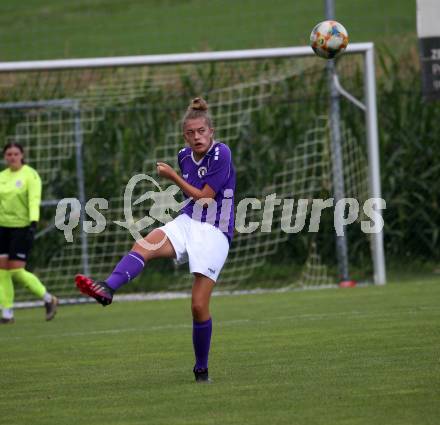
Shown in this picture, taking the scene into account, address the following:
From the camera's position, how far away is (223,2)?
132ft

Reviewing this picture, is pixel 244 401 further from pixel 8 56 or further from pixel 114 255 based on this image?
pixel 8 56

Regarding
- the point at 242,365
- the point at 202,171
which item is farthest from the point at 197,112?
the point at 242,365

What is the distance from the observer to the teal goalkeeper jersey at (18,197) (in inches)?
536

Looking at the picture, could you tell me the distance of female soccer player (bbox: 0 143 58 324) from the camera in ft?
44.5

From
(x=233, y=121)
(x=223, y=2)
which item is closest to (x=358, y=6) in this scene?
(x=223, y=2)

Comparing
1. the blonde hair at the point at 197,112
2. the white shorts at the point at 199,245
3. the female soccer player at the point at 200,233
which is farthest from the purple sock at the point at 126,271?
the blonde hair at the point at 197,112

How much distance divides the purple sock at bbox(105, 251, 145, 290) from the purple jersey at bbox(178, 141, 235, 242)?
50cm

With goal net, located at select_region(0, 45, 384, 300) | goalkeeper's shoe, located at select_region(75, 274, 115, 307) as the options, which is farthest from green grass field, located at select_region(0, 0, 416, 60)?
goalkeeper's shoe, located at select_region(75, 274, 115, 307)

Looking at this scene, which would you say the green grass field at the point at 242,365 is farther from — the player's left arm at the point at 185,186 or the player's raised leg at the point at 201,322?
the player's left arm at the point at 185,186

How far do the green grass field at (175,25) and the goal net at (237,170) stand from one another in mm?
11907

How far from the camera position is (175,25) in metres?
37.8

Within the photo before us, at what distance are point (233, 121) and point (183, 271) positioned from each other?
2464 millimetres

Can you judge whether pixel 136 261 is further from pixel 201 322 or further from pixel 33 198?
pixel 33 198

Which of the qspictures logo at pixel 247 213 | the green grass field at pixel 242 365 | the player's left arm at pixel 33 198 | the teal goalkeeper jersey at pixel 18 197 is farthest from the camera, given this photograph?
the qspictures logo at pixel 247 213
